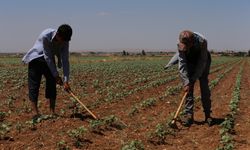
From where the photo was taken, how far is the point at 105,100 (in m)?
12.2

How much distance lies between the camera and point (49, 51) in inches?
326

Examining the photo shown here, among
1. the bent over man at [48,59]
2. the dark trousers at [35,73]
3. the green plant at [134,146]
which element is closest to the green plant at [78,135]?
the green plant at [134,146]

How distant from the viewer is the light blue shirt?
8195 millimetres

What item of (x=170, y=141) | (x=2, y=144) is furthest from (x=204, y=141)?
(x=2, y=144)

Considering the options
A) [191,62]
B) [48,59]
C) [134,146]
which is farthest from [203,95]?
[48,59]

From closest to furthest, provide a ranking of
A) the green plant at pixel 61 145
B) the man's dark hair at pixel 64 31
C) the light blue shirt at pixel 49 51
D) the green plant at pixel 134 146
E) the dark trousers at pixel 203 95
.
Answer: the green plant at pixel 134 146, the green plant at pixel 61 145, the man's dark hair at pixel 64 31, the light blue shirt at pixel 49 51, the dark trousers at pixel 203 95

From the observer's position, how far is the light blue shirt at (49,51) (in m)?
8.20

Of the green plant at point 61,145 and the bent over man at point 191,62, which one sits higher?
the bent over man at point 191,62

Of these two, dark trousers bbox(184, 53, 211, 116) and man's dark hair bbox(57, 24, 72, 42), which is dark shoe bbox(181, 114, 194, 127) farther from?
man's dark hair bbox(57, 24, 72, 42)

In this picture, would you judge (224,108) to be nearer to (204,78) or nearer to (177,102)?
(177,102)

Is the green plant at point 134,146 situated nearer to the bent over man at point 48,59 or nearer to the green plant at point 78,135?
the green plant at point 78,135

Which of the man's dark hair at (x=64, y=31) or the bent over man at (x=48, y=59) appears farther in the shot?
the bent over man at (x=48, y=59)

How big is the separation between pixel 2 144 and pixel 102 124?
1845 millimetres

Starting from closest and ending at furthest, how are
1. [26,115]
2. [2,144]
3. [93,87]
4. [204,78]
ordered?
[2,144] < [204,78] < [26,115] < [93,87]
